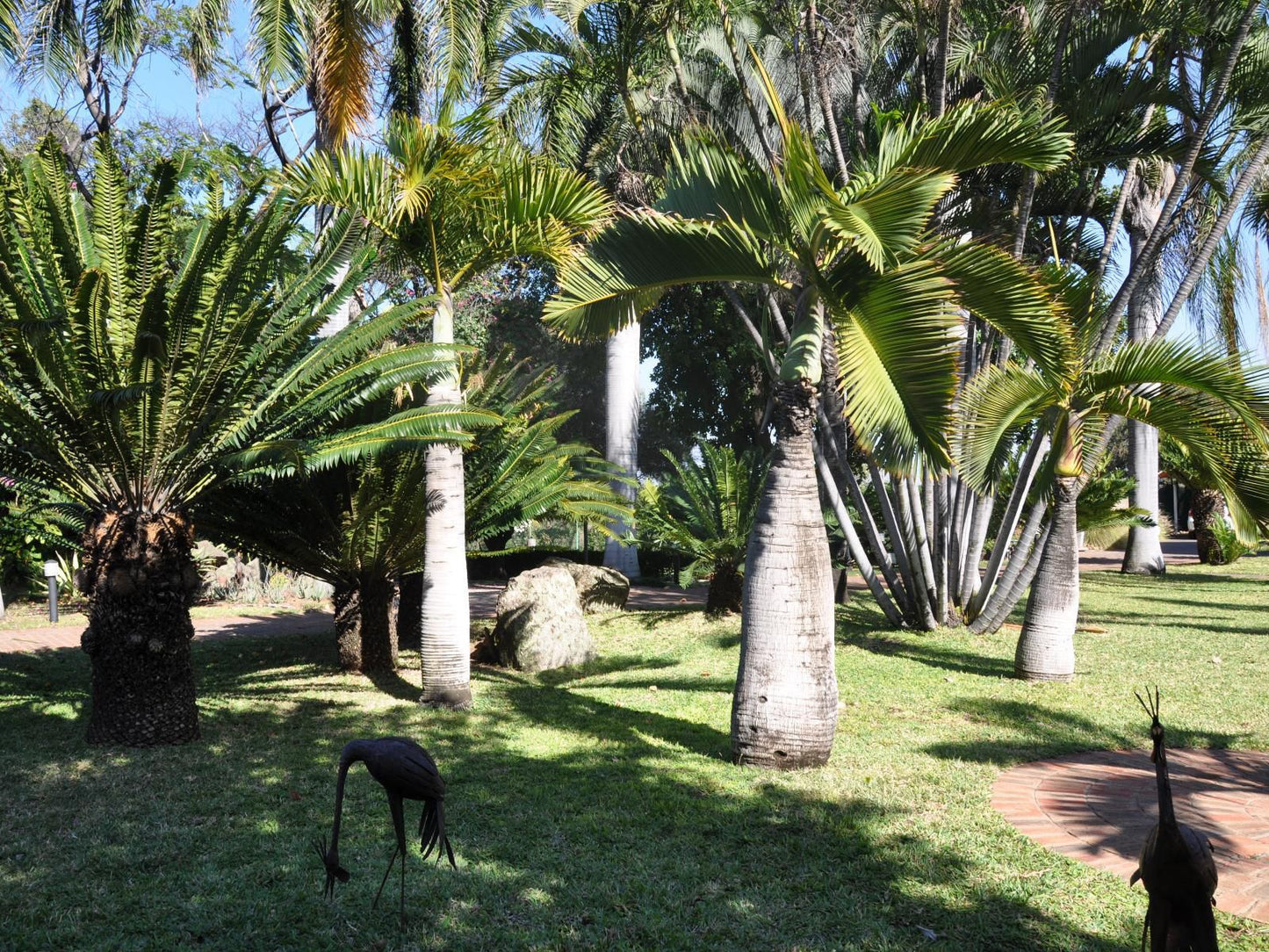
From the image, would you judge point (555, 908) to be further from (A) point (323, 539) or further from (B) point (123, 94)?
(B) point (123, 94)

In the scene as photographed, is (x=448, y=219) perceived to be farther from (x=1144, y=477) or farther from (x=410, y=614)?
(x=1144, y=477)

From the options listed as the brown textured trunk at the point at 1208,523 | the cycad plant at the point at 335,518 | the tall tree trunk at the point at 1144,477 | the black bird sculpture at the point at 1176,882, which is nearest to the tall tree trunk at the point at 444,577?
the cycad plant at the point at 335,518

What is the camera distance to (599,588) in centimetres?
1409

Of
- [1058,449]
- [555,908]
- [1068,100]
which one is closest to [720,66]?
[1068,100]

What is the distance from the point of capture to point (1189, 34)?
30.9 ft

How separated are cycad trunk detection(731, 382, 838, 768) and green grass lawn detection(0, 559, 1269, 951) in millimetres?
240

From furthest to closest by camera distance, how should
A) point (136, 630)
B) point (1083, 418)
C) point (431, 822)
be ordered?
1. point (1083, 418)
2. point (136, 630)
3. point (431, 822)

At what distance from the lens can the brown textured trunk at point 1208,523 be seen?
20.2 metres

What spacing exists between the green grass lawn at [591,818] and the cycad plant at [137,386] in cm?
72

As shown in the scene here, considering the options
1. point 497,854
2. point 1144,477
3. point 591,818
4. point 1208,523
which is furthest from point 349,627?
point 1208,523

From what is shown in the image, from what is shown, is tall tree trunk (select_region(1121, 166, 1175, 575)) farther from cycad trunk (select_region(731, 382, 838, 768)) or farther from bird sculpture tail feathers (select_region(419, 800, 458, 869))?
bird sculpture tail feathers (select_region(419, 800, 458, 869))

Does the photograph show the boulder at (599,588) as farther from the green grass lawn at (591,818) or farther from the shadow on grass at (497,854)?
the shadow on grass at (497,854)

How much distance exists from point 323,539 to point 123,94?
1250cm

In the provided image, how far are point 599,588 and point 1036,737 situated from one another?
25.6 ft
